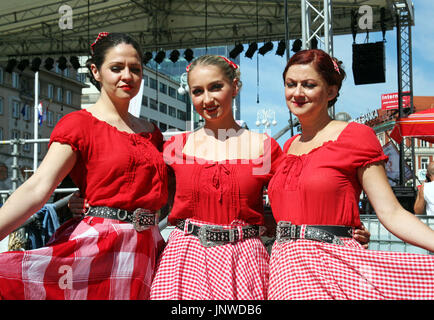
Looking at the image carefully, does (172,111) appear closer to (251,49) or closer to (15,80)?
(15,80)

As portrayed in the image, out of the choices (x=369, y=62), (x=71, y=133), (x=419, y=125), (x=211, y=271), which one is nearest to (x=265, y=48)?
(x=369, y=62)

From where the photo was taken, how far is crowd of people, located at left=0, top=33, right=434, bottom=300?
187 cm

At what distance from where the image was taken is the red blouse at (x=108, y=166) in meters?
2.07

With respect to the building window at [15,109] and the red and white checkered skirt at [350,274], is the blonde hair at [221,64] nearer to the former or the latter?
the red and white checkered skirt at [350,274]

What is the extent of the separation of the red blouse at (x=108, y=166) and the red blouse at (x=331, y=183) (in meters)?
0.59

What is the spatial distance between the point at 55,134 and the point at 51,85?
47001 millimetres

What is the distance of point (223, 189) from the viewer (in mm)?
2143

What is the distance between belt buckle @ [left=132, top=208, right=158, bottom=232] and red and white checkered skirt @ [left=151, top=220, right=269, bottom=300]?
0.47 feet

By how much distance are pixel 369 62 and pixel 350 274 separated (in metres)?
11.7

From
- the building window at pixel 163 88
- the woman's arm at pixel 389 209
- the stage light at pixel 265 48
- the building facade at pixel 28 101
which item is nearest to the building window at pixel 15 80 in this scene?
the building facade at pixel 28 101

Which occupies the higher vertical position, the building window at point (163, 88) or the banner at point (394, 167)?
the building window at point (163, 88)

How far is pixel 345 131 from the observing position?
2104mm

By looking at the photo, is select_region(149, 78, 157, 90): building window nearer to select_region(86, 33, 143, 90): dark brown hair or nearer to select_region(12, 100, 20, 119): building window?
select_region(12, 100, 20, 119): building window
